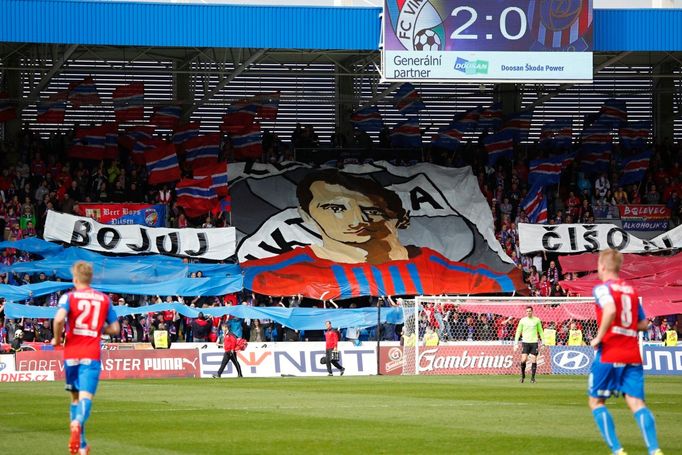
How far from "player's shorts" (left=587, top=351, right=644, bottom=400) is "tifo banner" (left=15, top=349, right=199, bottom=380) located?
932 inches

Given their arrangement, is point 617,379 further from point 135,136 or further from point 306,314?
point 135,136

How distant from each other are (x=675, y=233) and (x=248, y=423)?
32.0 m

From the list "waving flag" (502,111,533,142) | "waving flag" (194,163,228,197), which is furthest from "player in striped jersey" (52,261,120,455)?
"waving flag" (502,111,533,142)

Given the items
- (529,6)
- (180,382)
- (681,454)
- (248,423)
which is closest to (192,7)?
(529,6)

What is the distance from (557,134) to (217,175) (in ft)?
50.6

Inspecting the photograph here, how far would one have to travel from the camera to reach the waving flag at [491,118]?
2040 inches

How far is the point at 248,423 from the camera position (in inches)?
672

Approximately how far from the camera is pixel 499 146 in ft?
167

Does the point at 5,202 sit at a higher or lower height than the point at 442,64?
lower

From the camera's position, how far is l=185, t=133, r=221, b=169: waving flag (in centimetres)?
4756

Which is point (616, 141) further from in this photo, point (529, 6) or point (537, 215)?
point (529, 6)

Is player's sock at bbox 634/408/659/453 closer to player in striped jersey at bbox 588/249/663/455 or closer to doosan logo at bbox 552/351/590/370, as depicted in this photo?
player in striped jersey at bbox 588/249/663/455

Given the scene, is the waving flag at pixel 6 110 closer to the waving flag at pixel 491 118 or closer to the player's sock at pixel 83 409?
the waving flag at pixel 491 118

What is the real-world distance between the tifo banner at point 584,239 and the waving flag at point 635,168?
12.4 ft
